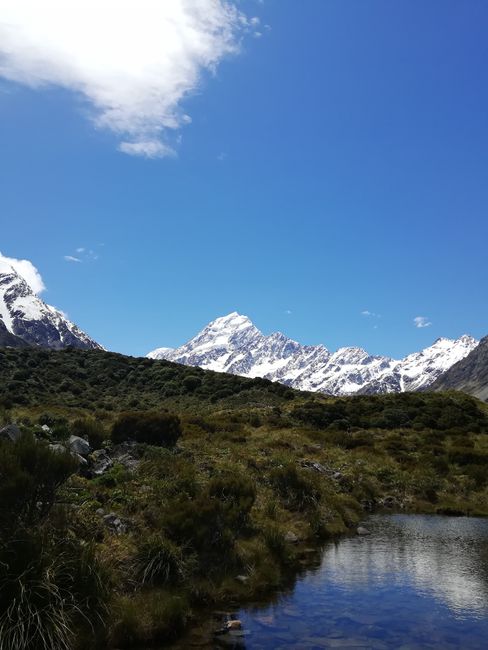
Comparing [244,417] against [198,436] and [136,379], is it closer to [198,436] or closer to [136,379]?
[198,436]

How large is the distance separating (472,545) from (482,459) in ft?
73.1

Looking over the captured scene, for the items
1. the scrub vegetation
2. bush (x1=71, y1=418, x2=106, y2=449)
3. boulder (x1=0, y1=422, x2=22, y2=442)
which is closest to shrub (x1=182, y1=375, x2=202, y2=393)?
the scrub vegetation

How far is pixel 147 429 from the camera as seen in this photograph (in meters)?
33.9

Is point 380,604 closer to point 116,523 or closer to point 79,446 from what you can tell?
A: point 116,523

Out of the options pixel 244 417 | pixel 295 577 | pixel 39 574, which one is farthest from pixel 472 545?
pixel 244 417

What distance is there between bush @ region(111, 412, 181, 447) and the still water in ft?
43.2

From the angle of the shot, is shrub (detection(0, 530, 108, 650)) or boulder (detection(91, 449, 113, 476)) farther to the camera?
boulder (detection(91, 449, 113, 476))

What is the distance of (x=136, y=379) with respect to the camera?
94062 mm

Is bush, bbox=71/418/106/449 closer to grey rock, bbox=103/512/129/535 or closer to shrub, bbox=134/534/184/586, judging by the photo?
grey rock, bbox=103/512/129/535

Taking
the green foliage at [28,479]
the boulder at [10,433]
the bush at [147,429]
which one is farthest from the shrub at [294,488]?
the green foliage at [28,479]

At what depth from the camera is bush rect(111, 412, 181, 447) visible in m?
33.1

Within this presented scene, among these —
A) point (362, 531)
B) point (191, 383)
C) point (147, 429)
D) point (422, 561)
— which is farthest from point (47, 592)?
point (191, 383)

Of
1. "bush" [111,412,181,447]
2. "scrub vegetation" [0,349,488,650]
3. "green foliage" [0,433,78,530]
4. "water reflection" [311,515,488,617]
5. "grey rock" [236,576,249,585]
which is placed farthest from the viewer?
"bush" [111,412,181,447]

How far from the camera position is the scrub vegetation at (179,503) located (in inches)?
502
